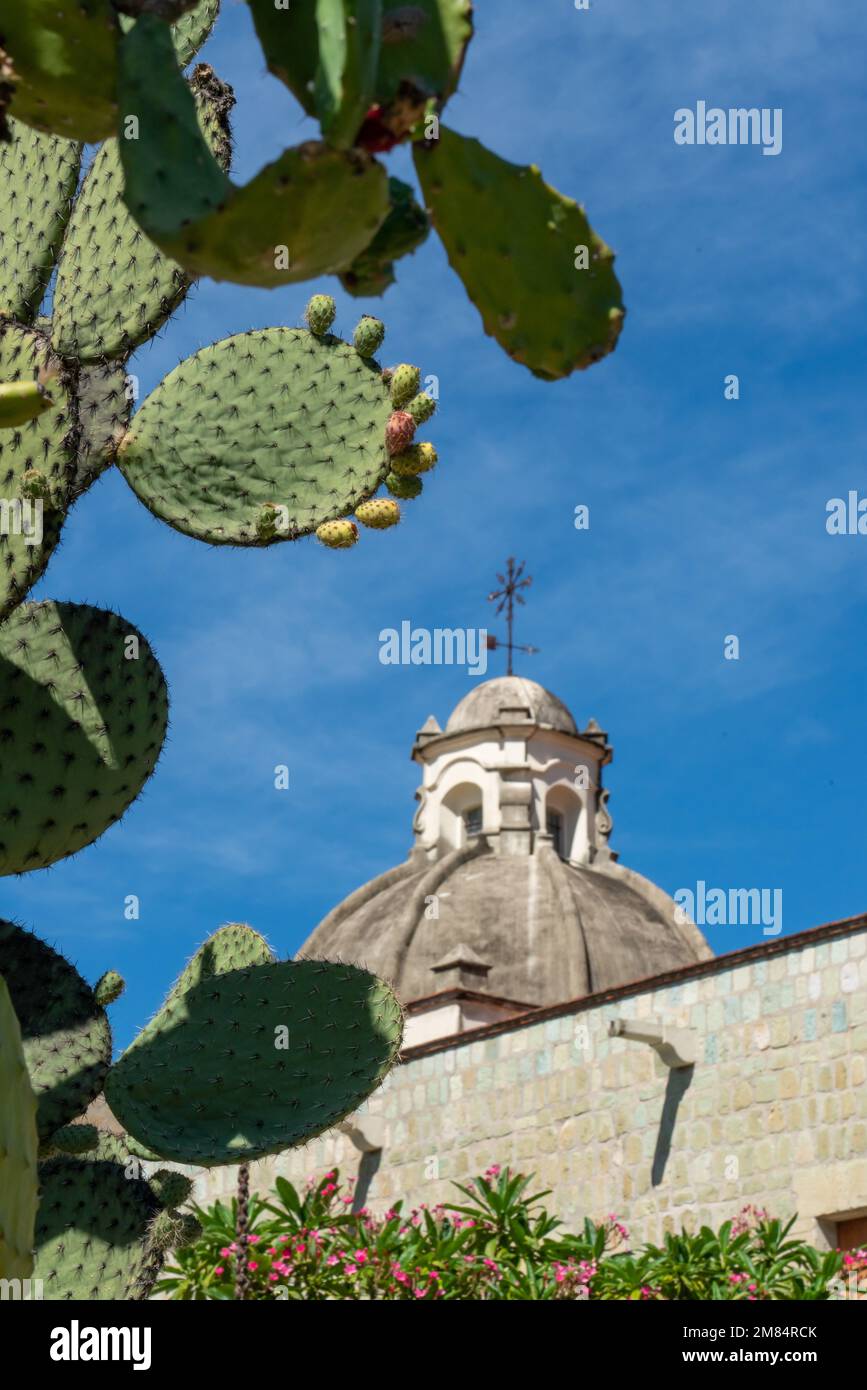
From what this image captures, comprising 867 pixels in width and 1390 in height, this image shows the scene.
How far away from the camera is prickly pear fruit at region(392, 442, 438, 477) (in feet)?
11.4

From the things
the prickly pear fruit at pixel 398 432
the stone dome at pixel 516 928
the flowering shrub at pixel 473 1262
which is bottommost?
the flowering shrub at pixel 473 1262

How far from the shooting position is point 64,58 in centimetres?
186

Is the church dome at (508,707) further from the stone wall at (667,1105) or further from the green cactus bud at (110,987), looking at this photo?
the green cactus bud at (110,987)

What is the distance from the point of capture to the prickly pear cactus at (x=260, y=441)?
3.36 m

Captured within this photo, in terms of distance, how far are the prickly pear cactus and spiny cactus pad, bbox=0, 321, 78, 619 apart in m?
0.41

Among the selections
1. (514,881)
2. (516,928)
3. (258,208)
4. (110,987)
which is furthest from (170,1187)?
(514,881)

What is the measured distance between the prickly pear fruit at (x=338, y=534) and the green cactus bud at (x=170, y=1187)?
1458 millimetres

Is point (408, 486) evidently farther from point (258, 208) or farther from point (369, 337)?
point (258, 208)

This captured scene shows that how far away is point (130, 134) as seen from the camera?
1742 mm

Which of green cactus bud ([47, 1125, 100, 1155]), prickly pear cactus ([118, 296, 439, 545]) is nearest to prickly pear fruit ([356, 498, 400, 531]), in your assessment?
prickly pear cactus ([118, 296, 439, 545])

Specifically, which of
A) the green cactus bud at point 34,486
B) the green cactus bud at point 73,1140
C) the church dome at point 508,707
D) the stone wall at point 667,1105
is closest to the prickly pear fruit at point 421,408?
the green cactus bud at point 34,486

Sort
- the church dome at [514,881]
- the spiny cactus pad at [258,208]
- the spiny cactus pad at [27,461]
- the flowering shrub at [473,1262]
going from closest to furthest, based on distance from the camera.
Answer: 1. the spiny cactus pad at [258,208]
2. the spiny cactus pad at [27,461]
3. the flowering shrub at [473,1262]
4. the church dome at [514,881]
